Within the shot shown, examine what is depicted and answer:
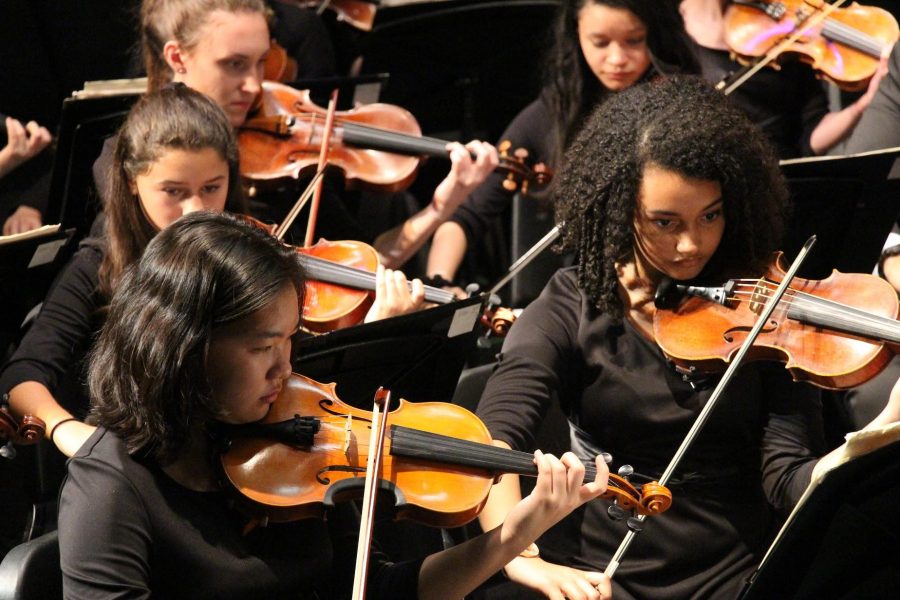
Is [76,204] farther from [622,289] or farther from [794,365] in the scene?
[794,365]

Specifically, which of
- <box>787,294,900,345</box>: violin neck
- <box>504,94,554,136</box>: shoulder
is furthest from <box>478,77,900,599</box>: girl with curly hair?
<box>504,94,554,136</box>: shoulder

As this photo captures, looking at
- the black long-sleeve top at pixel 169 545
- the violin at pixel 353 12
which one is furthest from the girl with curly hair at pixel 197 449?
the violin at pixel 353 12

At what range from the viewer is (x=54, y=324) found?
1.97 metres

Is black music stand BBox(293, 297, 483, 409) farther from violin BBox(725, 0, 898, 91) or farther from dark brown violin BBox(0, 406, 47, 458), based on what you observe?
violin BBox(725, 0, 898, 91)

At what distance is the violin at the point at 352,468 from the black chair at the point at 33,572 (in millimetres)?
241

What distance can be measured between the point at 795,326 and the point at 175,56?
57.9 inches

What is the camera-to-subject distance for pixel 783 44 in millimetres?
2572

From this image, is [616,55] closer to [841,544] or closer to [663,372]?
[663,372]

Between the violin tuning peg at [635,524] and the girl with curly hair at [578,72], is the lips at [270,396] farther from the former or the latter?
the girl with curly hair at [578,72]

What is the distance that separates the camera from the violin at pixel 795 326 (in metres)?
1.55

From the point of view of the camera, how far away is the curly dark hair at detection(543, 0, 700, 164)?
98.6 inches

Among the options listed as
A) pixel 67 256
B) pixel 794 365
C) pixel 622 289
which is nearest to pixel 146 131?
pixel 67 256

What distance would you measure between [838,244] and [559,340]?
561mm

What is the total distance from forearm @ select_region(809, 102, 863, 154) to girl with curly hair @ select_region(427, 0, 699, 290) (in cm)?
37
